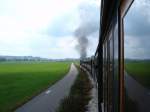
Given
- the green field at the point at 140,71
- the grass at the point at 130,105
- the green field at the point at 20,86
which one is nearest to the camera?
the green field at the point at 140,71

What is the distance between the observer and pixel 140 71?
2238 millimetres

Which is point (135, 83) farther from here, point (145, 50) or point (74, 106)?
point (74, 106)

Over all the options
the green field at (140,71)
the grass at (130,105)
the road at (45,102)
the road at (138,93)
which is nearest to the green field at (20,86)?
the road at (45,102)

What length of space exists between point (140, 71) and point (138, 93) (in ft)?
0.65

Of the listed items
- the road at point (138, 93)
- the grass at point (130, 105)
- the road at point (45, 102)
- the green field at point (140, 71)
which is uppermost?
the green field at point (140, 71)

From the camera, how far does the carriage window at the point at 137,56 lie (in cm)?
209

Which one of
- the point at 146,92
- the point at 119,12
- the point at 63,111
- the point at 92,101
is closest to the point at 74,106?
the point at 63,111

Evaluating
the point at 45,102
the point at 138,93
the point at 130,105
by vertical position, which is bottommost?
the point at 45,102

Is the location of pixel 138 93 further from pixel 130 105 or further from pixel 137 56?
pixel 130 105

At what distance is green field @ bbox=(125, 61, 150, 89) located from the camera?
6.79 ft

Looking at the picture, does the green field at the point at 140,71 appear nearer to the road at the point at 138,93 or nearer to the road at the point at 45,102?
the road at the point at 138,93

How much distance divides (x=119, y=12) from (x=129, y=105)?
81 cm

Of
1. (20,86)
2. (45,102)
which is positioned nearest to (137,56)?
(45,102)

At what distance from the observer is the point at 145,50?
2.11m
